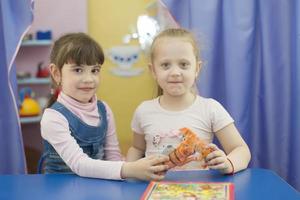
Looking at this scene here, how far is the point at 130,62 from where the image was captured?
205 cm

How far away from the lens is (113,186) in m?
1.09

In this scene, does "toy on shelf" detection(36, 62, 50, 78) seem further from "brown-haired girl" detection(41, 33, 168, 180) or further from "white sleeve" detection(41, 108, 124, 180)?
"white sleeve" detection(41, 108, 124, 180)

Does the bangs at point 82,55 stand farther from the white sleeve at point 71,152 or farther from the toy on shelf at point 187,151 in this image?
the toy on shelf at point 187,151

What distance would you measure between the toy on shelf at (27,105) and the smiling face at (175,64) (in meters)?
0.82

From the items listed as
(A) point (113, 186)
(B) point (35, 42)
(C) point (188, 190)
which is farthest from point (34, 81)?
(C) point (188, 190)

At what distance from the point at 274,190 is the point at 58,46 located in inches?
32.2

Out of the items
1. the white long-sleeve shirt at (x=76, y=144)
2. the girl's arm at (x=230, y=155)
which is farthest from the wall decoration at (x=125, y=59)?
the girl's arm at (x=230, y=155)

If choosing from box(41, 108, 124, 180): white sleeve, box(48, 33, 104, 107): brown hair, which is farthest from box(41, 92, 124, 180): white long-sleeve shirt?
box(48, 33, 104, 107): brown hair

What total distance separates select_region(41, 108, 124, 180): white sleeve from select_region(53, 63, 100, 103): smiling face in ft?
0.32

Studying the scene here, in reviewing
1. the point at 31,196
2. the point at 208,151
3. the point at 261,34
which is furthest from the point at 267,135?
the point at 31,196

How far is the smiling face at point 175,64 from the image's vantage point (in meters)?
1.38

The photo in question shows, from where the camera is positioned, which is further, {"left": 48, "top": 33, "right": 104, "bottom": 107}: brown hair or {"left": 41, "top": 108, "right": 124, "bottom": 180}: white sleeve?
{"left": 48, "top": 33, "right": 104, "bottom": 107}: brown hair

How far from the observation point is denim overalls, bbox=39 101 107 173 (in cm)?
137

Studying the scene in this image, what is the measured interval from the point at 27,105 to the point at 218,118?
96 cm
